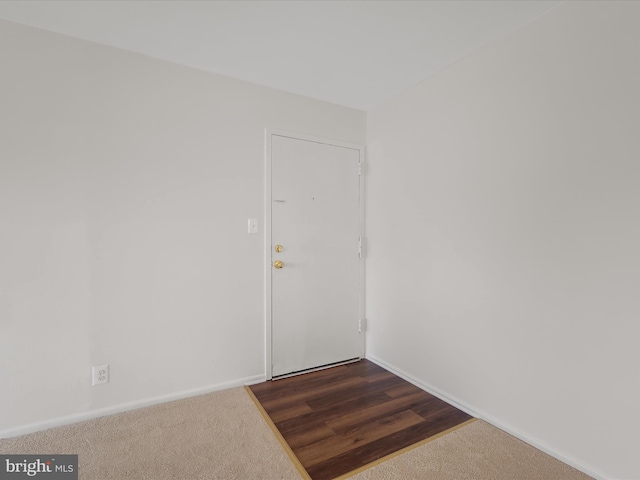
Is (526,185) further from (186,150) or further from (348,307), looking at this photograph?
(186,150)

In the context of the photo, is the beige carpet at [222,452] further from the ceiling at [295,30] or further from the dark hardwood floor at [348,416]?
the ceiling at [295,30]

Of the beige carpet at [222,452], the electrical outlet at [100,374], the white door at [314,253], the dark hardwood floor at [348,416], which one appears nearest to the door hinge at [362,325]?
the white door at [314,253]

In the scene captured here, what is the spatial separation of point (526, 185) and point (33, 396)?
328cm

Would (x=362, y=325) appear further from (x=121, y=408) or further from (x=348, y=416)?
(x=121, y=408)

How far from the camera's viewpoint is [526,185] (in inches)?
→ 71.2

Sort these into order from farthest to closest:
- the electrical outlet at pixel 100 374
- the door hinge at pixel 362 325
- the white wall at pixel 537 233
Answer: the door hinge at pixel 362 325
the electrical outlet at pixel 100 374
the white wall at pixel 537 233

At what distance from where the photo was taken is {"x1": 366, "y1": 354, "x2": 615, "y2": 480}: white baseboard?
1552 millimetres

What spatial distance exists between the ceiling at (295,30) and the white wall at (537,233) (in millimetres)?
232

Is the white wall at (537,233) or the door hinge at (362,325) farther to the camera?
the door hinge at (362,325)

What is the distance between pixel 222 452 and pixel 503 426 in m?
1.73

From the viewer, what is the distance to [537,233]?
176cm

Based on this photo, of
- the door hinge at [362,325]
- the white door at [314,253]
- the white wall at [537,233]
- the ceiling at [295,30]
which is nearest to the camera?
the white wall at [537,233]

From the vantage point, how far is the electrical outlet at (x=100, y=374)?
2.00 meters

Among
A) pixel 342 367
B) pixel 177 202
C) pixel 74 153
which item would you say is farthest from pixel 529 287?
pixel 74 153
